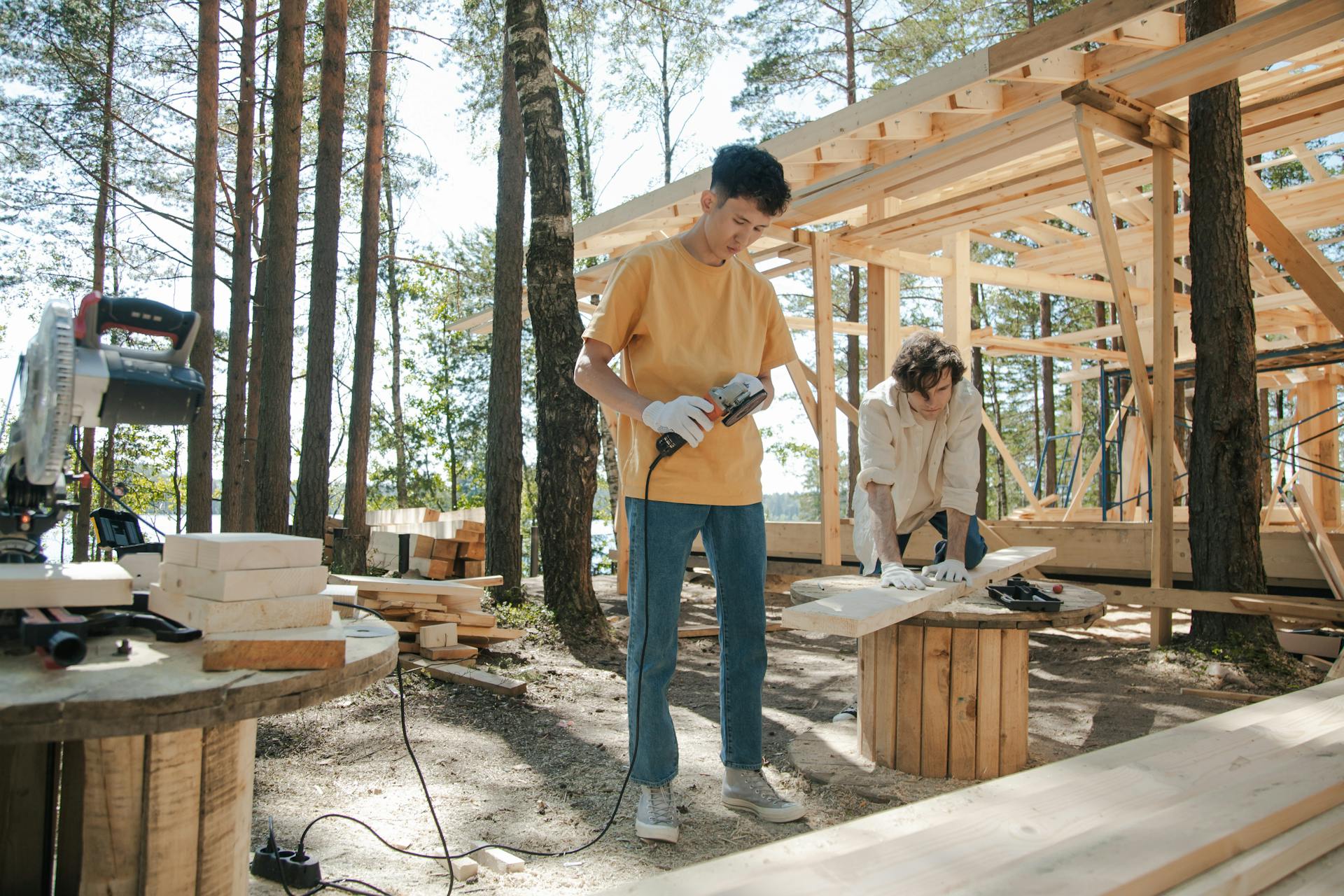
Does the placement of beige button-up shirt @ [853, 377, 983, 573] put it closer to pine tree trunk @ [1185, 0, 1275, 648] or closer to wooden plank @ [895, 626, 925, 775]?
wooden plank @ [895, 626, 925, 775]

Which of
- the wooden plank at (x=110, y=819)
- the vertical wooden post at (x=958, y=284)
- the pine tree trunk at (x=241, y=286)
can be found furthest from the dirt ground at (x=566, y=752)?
the pine tree trunk at (x=241, y=286)

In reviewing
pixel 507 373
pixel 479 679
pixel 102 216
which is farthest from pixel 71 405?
pixel 102 216

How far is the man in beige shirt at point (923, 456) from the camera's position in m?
3.20

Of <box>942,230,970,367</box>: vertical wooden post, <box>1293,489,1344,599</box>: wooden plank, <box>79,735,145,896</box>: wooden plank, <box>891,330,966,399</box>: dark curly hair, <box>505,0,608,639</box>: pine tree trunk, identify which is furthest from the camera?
<box>942,230,970,367</box>: vertical wooden post

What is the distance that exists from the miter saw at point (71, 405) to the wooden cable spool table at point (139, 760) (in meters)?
0.06

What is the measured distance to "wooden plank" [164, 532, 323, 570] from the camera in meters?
1.29

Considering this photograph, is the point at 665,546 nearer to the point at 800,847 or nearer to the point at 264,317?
the point at 800,847

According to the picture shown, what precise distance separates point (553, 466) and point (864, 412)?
8.62 feet

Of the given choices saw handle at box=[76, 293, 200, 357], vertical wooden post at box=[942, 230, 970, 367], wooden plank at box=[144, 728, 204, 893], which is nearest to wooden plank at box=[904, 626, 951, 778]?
wooden plank at box=[144, 728, 204, 893]

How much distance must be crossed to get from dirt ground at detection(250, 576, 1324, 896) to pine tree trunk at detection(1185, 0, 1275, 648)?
1.57 ft

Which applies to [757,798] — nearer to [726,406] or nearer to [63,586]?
[726,406]

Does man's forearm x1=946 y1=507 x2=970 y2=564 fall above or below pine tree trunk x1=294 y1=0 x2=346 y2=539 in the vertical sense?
below

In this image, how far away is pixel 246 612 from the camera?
4.23 ft

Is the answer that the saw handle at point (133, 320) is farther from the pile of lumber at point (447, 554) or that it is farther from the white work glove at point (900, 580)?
the pile of lumber at point (447, 554)
